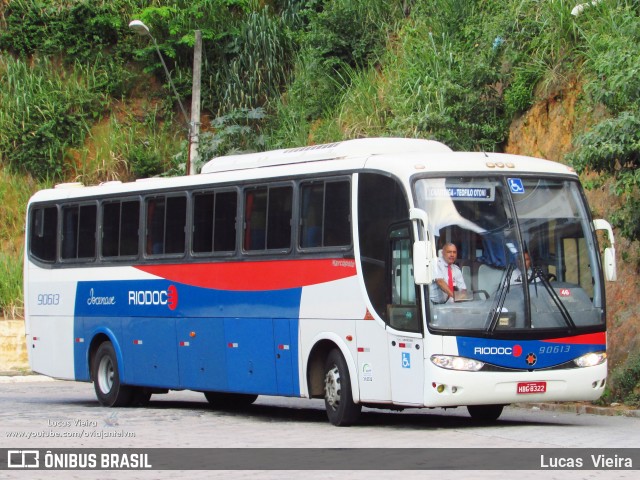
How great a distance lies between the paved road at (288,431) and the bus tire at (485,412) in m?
0.14

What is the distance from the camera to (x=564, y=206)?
1606 cm

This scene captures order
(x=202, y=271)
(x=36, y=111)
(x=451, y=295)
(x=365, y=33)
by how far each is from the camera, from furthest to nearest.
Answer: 1. (x=36, y=111)
2. (x=365, y=33)
3. (x=202, y=271)
4. (x=451, y=295)

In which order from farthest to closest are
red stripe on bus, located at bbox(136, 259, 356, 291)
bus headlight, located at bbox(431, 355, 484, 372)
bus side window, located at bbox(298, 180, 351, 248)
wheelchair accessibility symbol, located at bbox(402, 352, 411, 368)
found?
→ red stripe on bus, located at bbox(136, 259, 356, 291)
bus side window, located at bbox(298, 180, 351, 248)
wheelchair accessibility symbol, located at bbox(402, 352, 411, 368)
bus headlight, located at bbox(431, 355, 484, 372)

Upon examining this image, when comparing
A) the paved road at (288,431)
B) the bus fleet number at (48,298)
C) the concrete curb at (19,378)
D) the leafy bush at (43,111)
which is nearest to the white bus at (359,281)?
the paved road at (288,431)

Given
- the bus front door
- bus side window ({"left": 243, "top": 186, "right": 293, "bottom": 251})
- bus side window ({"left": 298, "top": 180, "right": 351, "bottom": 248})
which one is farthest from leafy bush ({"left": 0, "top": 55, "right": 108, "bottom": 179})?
the bus front door

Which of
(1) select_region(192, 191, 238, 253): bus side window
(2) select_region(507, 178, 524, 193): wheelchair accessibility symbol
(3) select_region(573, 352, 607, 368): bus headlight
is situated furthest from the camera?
(1) select_region(192, 191, 238, 253): bus side window

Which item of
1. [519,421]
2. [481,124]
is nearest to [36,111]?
[481,124]

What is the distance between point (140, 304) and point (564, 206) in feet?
24.1

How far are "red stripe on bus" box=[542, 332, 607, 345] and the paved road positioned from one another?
1.02m

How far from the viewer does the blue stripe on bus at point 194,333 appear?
17.6 meters

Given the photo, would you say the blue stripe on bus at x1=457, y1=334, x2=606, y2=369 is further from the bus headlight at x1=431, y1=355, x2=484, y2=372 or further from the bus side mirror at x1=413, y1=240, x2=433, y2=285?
the bus side mirror at x1=413, y1=240, x2=433, y2=285

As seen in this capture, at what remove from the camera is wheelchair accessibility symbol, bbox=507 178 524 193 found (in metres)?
15.8

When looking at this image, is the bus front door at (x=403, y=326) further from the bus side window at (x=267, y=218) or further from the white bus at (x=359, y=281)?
the bus side window at (x=267, y=218)
